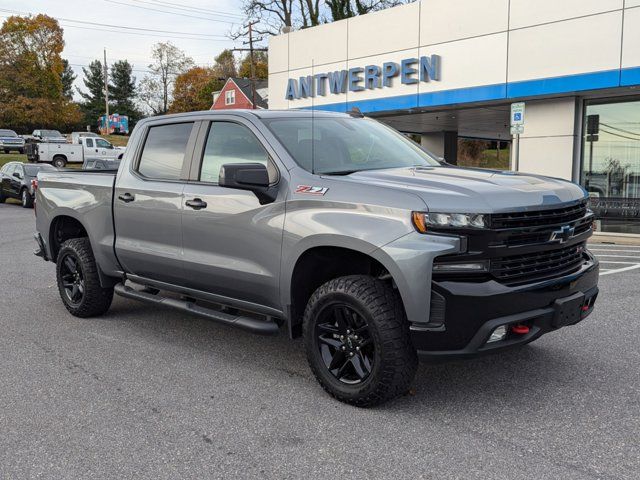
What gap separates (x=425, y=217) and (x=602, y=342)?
2.66 metres

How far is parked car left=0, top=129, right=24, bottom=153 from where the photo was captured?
47594 mm

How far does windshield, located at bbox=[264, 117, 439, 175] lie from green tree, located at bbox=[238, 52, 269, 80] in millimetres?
69958

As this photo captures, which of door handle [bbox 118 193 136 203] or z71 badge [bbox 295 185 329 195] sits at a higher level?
z71 badge [bbox 295 185 329 195]

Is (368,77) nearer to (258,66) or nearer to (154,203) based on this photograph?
(154,203)

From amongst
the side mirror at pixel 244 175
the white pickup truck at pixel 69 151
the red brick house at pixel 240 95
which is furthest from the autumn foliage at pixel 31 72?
the side mirror at pixel 244 175

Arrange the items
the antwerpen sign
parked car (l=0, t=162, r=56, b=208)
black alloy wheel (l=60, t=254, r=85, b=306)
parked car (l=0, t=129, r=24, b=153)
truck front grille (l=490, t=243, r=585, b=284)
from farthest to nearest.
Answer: parked car (l=0, t=129, r=24, b=153)
parked car (l=0, t=162, r=56, b=208)
the antwerpen sign
black alloy wheel (l=60, t=254, r=85, b=306)
truck front grille (l=490, t=243, r=585, b=284)

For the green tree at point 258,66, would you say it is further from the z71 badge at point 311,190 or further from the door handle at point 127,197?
the z71 badge at point 311,190

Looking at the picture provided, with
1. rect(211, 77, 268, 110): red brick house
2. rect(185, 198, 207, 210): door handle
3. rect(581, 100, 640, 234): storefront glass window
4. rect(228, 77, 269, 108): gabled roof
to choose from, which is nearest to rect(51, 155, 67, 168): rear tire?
rect(211, 77, 268, 110): red brick house

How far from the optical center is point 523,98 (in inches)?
651

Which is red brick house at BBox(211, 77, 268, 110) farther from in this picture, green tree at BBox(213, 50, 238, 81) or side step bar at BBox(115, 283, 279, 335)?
side step bar at BBox(115, 283, 279, 335)

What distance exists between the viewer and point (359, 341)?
3877mm

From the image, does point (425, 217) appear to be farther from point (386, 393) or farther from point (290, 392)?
point (290, 392)

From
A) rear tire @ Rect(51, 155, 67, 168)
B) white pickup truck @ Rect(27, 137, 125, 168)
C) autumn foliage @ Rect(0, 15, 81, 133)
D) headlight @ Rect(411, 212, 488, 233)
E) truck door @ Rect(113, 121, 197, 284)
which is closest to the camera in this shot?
headlight @ Rect(411, 212, 488, 233)

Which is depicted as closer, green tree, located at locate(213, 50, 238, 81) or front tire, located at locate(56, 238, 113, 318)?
front tire, located at locate(56, 238, 113, 318)
